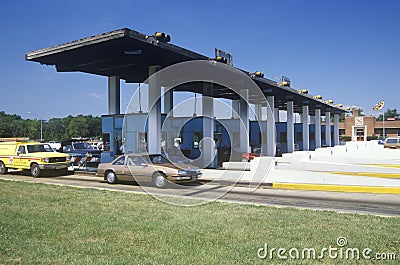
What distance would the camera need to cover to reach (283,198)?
12469 millimetres

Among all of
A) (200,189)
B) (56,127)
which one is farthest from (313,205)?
(56,127)

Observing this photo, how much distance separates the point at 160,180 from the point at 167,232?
785cm

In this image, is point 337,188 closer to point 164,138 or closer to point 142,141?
point 142,141

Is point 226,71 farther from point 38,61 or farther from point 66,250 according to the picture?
point 66,250

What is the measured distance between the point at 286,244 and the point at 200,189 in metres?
8.45

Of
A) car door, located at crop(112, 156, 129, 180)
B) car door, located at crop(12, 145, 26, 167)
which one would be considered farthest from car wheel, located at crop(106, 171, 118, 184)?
car door, located at crop(12, 145, 26, 167)

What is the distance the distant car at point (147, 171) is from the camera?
14.8 meters

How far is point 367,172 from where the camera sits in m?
17.0

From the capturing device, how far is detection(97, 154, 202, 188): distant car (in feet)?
48.5

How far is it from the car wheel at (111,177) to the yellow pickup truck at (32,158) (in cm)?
460

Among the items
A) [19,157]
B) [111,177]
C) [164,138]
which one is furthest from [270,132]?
[19,157]

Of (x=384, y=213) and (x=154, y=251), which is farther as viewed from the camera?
(x=384, y=213)

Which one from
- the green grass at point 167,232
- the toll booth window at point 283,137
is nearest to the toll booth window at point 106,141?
the green grass at point 167,232

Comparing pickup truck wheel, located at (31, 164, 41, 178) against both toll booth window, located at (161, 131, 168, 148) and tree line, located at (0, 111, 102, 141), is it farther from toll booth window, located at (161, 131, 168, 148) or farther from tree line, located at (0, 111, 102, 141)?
tree line, located at (0, 111, 102, 141)
